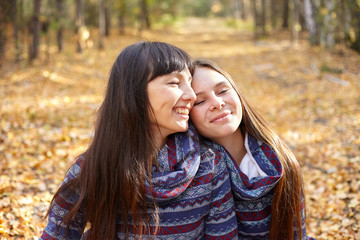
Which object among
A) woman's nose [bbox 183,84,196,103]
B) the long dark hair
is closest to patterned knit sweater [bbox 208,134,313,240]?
woman's nose [bbox 183,84,196,103]

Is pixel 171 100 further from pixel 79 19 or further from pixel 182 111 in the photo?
pixel 79 19

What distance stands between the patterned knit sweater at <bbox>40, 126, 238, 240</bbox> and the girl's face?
0.17 meters

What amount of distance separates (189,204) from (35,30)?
32.4 ft

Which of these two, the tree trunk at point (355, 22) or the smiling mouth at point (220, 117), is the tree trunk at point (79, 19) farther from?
the smiling mouth at point (220, 117)

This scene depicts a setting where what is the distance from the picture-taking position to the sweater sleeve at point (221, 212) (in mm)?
1919

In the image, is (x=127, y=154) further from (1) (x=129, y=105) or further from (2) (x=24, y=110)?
(2) (x=24, y=110)

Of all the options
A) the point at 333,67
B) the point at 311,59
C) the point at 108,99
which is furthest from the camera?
the point at 311,59

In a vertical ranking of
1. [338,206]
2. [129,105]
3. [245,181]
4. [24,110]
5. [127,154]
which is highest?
[129,105]

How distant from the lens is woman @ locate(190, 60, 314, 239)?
2016 mm

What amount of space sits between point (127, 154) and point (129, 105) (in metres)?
0.28

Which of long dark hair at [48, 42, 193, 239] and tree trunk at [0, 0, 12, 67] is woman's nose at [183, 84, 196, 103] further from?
tree trunk at [0, 0, 12, 67]

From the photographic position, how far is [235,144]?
7.40 feet

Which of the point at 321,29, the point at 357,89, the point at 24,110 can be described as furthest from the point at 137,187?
the point at 321,29

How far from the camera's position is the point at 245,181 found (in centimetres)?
200
